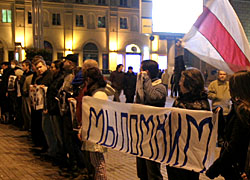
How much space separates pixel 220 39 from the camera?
14.7ft

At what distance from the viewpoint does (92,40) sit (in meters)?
48.8

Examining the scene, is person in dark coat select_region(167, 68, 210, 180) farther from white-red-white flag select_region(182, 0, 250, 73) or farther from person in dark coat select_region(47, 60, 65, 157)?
person in dark coat select_region(47, 60, 65, 157)

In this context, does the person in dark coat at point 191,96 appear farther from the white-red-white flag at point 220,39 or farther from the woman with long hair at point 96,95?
the woman with long hair at point 96,95

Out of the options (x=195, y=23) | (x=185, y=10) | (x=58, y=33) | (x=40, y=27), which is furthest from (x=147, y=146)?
(x=58, y=33)

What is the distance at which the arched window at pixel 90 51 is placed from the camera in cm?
4834

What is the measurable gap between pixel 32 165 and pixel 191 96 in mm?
4084

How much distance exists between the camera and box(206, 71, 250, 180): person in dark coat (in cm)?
333

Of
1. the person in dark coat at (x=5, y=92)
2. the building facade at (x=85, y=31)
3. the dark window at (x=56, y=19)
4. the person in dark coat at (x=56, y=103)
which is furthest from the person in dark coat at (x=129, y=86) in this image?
the dark window at (x=56, y=19)

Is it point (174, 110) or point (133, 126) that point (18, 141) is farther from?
point (174, 110)

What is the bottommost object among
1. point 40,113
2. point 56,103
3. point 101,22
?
point 40,113

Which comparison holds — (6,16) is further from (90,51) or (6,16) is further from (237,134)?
(237,134)

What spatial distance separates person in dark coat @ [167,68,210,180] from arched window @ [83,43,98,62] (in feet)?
147

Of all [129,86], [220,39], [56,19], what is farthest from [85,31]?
[220,39]

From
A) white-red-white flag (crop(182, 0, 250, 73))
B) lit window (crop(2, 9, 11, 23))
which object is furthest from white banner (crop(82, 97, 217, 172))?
lit window (crop(2, 9, 11, 23))
